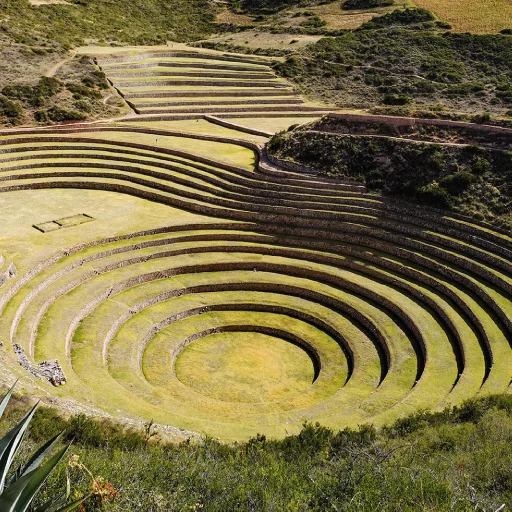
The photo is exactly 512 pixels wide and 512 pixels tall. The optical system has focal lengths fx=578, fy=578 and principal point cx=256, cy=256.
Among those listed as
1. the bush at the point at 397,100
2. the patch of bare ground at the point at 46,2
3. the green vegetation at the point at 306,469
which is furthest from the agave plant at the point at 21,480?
the patch of bare ground at the point at 46,2

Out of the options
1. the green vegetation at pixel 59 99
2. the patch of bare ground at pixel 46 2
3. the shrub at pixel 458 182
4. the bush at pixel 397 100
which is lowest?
the shrub at pixel 458 182

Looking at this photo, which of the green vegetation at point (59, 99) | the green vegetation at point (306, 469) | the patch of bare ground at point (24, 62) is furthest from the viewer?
the patch of bare ground at point (24, 62)

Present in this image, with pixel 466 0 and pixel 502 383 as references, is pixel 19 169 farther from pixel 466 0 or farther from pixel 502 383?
pixel 466 0

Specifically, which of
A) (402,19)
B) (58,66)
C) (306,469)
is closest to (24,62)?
(58,66)

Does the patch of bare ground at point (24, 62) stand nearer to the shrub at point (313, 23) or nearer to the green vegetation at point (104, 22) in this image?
the green vegetation at point (104, 22)

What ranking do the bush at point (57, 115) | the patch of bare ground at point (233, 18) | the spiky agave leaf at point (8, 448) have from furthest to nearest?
1. the patch of bare ground at point (233, 18)
2. the bush at point (57, 115)
3. the spiky agave leaf at point (8, 448)

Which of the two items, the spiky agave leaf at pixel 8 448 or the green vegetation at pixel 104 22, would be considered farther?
the green vegetation at pixel 104 22

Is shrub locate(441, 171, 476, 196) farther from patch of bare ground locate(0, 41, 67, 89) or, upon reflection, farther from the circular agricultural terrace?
patch of bare ground locate(0, 41, 67, 89)

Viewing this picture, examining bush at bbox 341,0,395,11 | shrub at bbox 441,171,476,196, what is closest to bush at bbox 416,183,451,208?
shrub at bbox 441,171,476,196

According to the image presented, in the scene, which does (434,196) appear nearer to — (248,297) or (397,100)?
(248,297)
